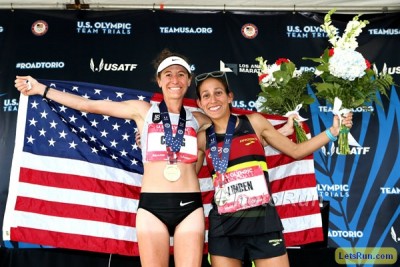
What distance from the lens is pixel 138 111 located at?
3.23 m

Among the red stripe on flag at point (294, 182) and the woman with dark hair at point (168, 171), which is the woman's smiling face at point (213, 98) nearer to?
the woman with dark hair at point (168, 171)

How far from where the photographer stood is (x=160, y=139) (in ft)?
10.0

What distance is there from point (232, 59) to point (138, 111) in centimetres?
217

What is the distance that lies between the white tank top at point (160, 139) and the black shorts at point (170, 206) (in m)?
0.21

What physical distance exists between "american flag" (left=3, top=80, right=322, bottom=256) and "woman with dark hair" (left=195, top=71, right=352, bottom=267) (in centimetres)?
55

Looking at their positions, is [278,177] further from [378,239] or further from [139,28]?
[139,28]

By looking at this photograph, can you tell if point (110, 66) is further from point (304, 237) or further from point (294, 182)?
point (304, 237)

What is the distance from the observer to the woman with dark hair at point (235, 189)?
2.95m

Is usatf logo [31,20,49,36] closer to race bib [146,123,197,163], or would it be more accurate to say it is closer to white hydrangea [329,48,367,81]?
race bib [146,123,197,163]

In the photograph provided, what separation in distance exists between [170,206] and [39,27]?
298cm

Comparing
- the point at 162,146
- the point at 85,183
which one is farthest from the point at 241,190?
the point at 85,183

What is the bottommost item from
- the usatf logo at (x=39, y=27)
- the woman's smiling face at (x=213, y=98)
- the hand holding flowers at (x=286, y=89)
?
the woman's smiling face at (x=213, y=98)

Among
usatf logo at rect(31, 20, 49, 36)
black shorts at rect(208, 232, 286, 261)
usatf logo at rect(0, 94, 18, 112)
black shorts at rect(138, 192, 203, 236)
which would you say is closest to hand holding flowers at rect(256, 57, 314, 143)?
black shorts at rect(208, 232, 286, 261)

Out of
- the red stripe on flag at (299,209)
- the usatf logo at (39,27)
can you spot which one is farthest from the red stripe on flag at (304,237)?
the usatf logo at (39,27)
